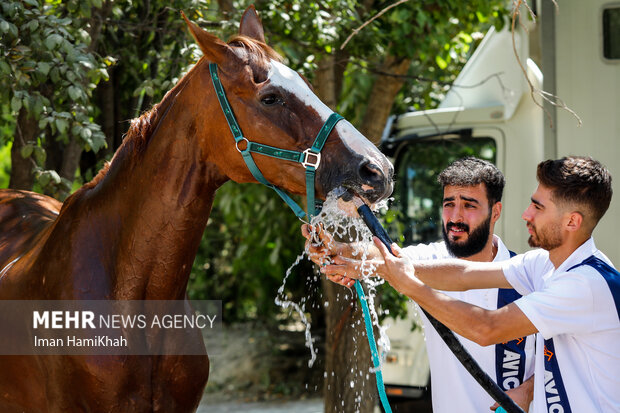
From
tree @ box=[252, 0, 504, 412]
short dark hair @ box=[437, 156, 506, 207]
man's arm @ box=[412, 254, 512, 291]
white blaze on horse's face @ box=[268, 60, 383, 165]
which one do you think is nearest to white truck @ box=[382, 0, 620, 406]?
tree @ box=[252, 0, 504, 412]

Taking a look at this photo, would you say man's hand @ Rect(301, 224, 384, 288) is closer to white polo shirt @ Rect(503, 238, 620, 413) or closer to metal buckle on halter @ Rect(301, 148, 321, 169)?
metal buckle on halter @ Rect(301, 148, 321, 169)

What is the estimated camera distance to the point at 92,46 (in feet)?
13.8

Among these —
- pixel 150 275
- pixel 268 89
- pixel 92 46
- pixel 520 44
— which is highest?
pixel 520 44

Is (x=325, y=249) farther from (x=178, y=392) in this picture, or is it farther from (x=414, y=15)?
(x=414, y=15)

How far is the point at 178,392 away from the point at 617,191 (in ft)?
10.1

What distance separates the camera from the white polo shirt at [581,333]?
2.06 m

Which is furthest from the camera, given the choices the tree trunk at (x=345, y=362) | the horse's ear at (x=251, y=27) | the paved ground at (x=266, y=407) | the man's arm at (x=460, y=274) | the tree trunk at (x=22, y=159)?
the paved ground at (x=266, y=407)

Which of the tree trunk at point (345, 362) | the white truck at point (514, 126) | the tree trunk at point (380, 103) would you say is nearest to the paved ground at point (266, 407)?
the white truck at point (514, 126)

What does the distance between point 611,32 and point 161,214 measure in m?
3.30

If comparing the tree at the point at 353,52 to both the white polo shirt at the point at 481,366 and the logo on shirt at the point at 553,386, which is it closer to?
the white polo shirt at the point at 481,366

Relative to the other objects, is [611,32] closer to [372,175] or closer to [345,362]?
[372,175]

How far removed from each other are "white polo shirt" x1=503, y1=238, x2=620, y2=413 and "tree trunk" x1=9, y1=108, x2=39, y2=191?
3197mm

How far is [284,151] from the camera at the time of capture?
242cm

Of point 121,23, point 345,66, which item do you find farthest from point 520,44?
point 121,23
